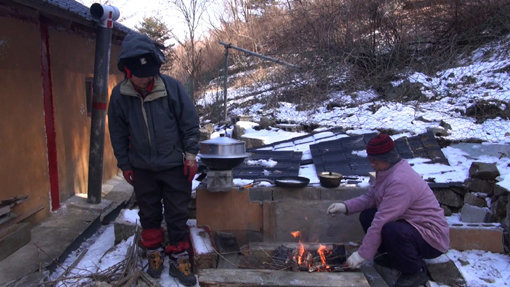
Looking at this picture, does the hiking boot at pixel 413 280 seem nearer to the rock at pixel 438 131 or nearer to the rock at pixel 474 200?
the rock at pixel 474 200

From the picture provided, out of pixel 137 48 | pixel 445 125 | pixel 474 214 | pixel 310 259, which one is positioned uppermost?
pixel 137 48

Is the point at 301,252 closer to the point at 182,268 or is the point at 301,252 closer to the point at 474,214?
the point at 182,268

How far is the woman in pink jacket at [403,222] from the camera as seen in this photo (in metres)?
2.89

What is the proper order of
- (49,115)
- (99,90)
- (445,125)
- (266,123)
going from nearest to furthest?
(49,115), (99,90), (445,125), (266,123)

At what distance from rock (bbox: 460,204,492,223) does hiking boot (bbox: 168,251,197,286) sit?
289 cm

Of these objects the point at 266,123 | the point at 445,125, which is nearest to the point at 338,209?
the point at 445,125

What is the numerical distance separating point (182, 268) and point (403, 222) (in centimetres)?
195

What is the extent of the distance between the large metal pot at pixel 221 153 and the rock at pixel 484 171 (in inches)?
100

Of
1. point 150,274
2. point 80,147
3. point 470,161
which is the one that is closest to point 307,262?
point 150,274

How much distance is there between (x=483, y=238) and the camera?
3584mm

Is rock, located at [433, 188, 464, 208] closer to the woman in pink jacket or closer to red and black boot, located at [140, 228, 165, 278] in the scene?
the woman in pink jacket

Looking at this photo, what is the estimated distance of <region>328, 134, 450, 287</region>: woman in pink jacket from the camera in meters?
2.89

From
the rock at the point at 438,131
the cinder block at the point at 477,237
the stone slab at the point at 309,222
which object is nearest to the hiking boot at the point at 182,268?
the stone slab at the point at 309,222

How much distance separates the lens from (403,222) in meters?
2.97
